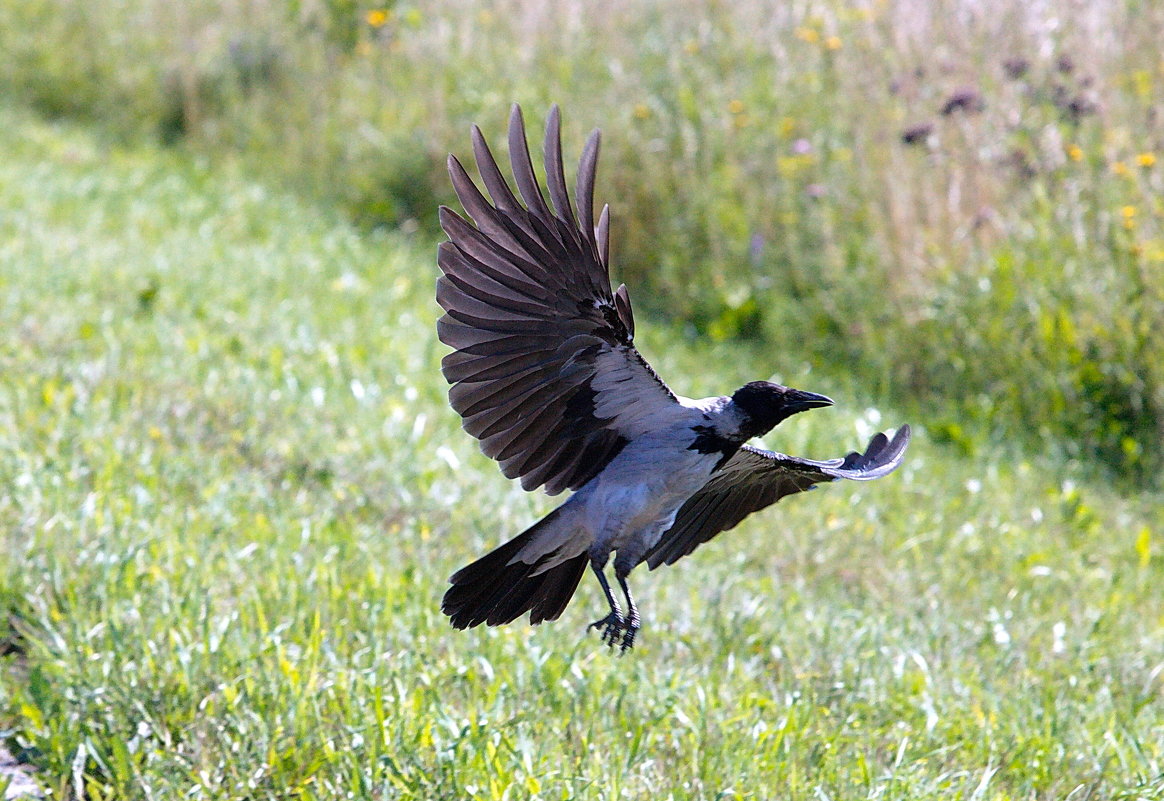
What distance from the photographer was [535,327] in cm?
276

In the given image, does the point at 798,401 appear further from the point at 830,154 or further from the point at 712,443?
the point at 830,154

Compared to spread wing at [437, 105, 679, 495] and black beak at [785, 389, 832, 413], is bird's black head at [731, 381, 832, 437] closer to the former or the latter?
black beak at [785, 389, 832, 413]

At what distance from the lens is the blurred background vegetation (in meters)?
6.18

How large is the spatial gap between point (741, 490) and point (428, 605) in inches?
38.2

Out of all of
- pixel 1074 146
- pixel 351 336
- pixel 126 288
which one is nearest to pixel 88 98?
pixel 126 288

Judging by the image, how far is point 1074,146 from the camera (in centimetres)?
669

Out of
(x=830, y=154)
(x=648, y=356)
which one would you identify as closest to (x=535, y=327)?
(x=648, y=356)

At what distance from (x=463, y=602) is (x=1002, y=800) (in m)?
1.23

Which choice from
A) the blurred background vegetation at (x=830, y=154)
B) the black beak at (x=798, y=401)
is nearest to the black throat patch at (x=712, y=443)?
the black beak at (x=798, y=401)

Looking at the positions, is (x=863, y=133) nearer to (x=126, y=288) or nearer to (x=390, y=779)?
(x=126, y=288)

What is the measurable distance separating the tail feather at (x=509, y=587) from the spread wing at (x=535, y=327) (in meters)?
0.17

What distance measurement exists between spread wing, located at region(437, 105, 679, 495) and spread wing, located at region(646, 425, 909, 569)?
32 centimetres

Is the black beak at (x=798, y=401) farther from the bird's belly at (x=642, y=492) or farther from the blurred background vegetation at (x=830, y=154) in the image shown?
the blurred background vegetation at (x=830, y=154)

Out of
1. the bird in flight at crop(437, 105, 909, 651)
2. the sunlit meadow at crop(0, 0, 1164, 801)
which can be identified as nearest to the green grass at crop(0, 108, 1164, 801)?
the sunlit meadow at crop(0, 0, 1164, 801)
